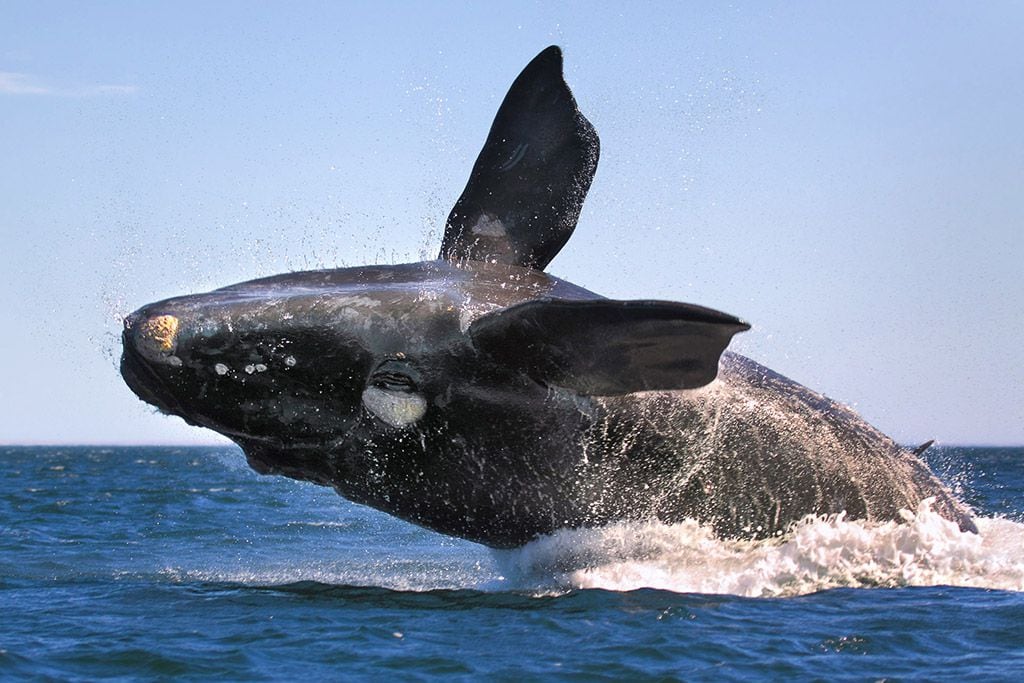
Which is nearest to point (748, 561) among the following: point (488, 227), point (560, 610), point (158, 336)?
point (560, 610)

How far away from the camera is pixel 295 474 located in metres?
10.1

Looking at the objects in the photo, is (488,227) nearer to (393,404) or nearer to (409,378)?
(409,378)

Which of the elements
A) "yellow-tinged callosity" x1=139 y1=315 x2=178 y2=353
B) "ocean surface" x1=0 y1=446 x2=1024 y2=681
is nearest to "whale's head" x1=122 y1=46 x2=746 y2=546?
"yellow-tinged callosity" x1=139 y1=315 x2=178 y2=353

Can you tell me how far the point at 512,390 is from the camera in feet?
30.8

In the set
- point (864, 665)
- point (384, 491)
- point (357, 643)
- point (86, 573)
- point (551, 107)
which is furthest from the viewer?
point (86, 573)

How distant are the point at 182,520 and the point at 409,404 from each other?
1250 centimetres

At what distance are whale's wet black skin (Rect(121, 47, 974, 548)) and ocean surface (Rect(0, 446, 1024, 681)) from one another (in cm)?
34

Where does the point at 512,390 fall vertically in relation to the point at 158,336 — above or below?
below

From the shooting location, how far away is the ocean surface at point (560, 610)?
8.02 m

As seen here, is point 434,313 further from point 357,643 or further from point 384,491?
point 357,643

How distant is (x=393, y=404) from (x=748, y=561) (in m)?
3.30

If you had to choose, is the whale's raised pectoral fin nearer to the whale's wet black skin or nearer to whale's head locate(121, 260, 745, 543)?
the whale's wet black skin

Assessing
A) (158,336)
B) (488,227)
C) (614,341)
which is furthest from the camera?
(488,227)

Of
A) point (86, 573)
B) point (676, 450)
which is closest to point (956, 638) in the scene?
point (676, 450)
